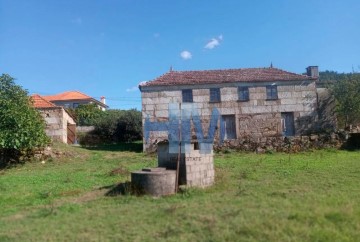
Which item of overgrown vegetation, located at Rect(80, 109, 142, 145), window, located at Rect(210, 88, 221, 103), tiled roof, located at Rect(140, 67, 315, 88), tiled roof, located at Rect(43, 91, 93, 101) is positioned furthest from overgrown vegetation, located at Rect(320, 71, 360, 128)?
tiled roof, located at Rect(43, 91, 93, 101)

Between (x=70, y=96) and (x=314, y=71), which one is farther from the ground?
(x=70, y=96)

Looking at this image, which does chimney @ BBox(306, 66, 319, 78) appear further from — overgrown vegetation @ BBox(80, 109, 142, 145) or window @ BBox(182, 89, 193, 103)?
overgrown vegetation @ BBox(80, 109, 142, 145)

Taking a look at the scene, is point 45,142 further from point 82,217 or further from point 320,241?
point 320,241

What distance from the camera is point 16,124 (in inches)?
592

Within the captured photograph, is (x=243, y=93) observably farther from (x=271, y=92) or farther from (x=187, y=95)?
(x=187, y=95)

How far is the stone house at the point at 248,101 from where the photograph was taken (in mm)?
21859

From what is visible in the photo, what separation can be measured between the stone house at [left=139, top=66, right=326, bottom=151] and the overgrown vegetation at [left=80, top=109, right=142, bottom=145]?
4.49 m

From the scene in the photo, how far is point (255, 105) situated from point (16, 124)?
13.7 m

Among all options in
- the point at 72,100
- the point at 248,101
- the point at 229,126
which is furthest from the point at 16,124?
the point at 72,100

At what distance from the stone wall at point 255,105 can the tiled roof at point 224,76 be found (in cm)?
32

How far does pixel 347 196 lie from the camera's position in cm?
749

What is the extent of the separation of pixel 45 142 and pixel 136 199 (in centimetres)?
969

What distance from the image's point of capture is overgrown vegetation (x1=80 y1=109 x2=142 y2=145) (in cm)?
2589

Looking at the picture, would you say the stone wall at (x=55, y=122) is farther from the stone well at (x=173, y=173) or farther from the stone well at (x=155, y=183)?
the stone well at (x=155, y=183)
